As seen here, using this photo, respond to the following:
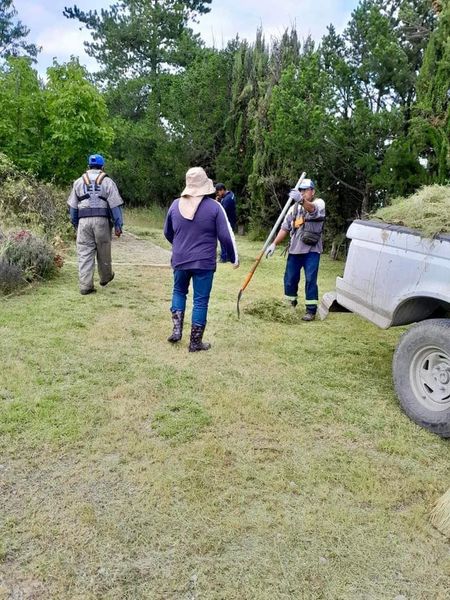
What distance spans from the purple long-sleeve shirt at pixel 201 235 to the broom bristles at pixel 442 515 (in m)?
2.97

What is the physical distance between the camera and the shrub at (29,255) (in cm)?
707

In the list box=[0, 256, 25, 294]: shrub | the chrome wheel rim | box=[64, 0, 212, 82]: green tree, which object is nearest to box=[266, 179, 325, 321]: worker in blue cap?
the chrome wheel rim

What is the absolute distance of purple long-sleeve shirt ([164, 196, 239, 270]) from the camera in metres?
4.85

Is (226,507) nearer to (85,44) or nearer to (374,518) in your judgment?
(374,518)

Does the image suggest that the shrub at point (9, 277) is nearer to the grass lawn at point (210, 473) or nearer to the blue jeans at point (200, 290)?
the grass lawn at point (210, 473)

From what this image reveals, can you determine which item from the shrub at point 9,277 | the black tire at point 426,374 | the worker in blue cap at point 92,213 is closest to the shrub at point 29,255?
the shrub at point 9,277

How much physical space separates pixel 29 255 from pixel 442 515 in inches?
251

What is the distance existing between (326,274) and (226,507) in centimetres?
788

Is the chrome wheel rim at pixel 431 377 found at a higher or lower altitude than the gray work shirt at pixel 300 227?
lower

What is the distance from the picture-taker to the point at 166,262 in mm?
10336

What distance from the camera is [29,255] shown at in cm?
732

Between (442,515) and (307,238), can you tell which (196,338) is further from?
(442,515)

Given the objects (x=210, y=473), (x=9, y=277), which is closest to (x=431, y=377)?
(x=210, y=473)

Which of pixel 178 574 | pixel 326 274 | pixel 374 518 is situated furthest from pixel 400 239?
pixel 326 274
